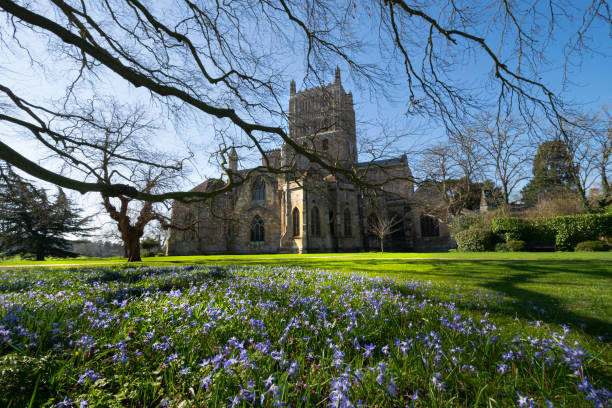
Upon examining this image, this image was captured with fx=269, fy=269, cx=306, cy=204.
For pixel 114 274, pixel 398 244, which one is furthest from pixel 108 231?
pixel 398 244

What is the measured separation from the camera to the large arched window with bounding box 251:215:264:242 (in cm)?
3400

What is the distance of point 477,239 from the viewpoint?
20.6m

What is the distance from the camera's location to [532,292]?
5.02 meters

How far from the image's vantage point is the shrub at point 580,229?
17531mm

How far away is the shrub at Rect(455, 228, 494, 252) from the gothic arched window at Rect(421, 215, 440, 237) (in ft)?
47.9

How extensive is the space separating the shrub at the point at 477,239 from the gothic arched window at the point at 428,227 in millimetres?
14592

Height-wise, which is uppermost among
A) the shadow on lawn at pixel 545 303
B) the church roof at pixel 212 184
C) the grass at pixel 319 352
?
the church roof at pixel 212 184

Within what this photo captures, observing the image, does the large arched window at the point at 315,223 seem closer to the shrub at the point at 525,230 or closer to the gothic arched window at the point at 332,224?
the gothic arched window at the point at 332,224

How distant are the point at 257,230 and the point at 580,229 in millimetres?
29461

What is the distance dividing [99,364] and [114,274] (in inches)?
241

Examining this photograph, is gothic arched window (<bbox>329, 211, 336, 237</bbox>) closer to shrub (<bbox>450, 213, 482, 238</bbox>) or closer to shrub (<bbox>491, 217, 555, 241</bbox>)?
shrub (<bbox>450, 213, 482, 238</bbox>)

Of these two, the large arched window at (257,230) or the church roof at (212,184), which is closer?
the church roof at (212,184)

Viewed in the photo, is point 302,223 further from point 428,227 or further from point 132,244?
point 428,227

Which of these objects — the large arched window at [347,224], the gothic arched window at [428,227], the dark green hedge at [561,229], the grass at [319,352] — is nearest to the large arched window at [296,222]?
the large arched window at [347,224]
